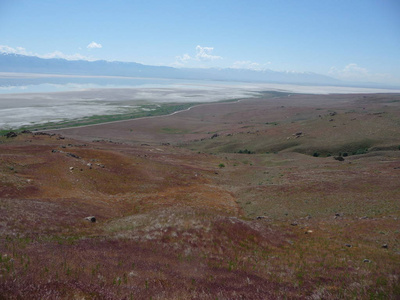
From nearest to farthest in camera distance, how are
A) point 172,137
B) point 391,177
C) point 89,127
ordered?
point 391,177
point 172,137
point 89,127

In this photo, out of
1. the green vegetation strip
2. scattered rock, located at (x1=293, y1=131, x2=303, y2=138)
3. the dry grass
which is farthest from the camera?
the green vegetation strip

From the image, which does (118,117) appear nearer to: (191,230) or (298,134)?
(298,134)

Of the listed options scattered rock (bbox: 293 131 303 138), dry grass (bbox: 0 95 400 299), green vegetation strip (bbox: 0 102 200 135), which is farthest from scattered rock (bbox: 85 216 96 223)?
green vegetation strip (bbox: 0 102 200 135)

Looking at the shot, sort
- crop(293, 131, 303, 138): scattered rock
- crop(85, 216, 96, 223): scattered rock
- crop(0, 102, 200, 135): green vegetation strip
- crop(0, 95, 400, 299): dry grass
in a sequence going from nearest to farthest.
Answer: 1. crop(0, 95, 400, 299): dry grass
2. crop(85, 216, 96, 223): scattered rock
3. crop(293, 131, 303, 138): scattered rock
4. crop(0, 102, 200, 135): green vegetation strip

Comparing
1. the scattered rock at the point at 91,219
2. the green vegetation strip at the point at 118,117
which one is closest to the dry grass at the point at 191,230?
the scattered rock at the point at 91,219

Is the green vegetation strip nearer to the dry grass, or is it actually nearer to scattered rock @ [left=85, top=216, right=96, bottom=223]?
the dry grass

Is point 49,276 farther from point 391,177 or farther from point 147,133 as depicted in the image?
point 147,133

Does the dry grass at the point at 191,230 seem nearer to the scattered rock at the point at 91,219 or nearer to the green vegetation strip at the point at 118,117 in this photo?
the scattered rock at the point at 91,219

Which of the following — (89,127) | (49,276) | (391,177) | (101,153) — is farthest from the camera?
(89,127)

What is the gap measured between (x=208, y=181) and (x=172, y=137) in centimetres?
5546

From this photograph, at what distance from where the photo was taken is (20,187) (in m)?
21.4

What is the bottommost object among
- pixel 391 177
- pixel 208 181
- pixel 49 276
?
pixel 208 181

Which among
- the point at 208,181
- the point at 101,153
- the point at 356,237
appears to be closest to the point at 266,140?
the point at 208,181

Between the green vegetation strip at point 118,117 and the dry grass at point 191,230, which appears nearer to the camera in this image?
the dry grass at point 191,230
